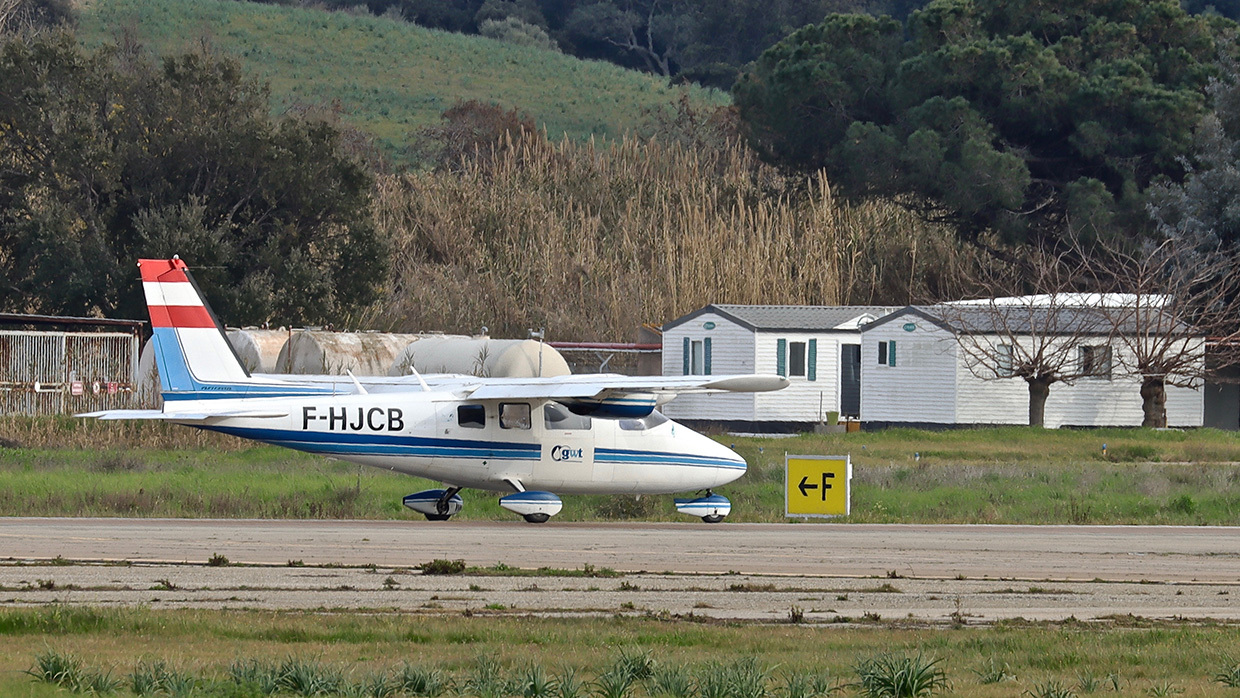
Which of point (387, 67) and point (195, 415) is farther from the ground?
point (387, 67)

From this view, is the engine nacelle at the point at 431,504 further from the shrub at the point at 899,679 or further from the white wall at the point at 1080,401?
the white wall at the point at 1080,401

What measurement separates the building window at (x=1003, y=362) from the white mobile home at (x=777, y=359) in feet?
14.1

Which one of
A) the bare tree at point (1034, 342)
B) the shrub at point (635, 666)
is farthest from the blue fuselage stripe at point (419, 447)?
the bare tree at point (1034, 342)

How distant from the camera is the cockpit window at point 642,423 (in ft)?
84.0

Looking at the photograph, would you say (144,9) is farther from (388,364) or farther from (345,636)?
(345,636)

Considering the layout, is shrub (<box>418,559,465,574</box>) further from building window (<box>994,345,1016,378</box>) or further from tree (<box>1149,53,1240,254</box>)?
tree (<box>1149,53,1240,254</box>)

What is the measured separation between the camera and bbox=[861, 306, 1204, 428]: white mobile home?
46.2 meters

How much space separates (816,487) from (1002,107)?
3884 centimetres

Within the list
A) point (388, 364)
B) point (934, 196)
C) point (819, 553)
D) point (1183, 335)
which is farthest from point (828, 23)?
point (819, 553)

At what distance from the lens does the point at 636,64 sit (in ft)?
450

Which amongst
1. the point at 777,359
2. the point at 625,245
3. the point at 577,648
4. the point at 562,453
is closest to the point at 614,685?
the point at 577,648

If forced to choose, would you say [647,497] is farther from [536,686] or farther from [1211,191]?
[1211,191]

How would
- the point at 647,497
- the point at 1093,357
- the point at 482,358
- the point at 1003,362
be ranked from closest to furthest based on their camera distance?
the point at 647,497 → the point at 482,358 → the point at 1003,362 → the point at 1093,357

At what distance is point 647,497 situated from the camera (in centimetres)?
2903
